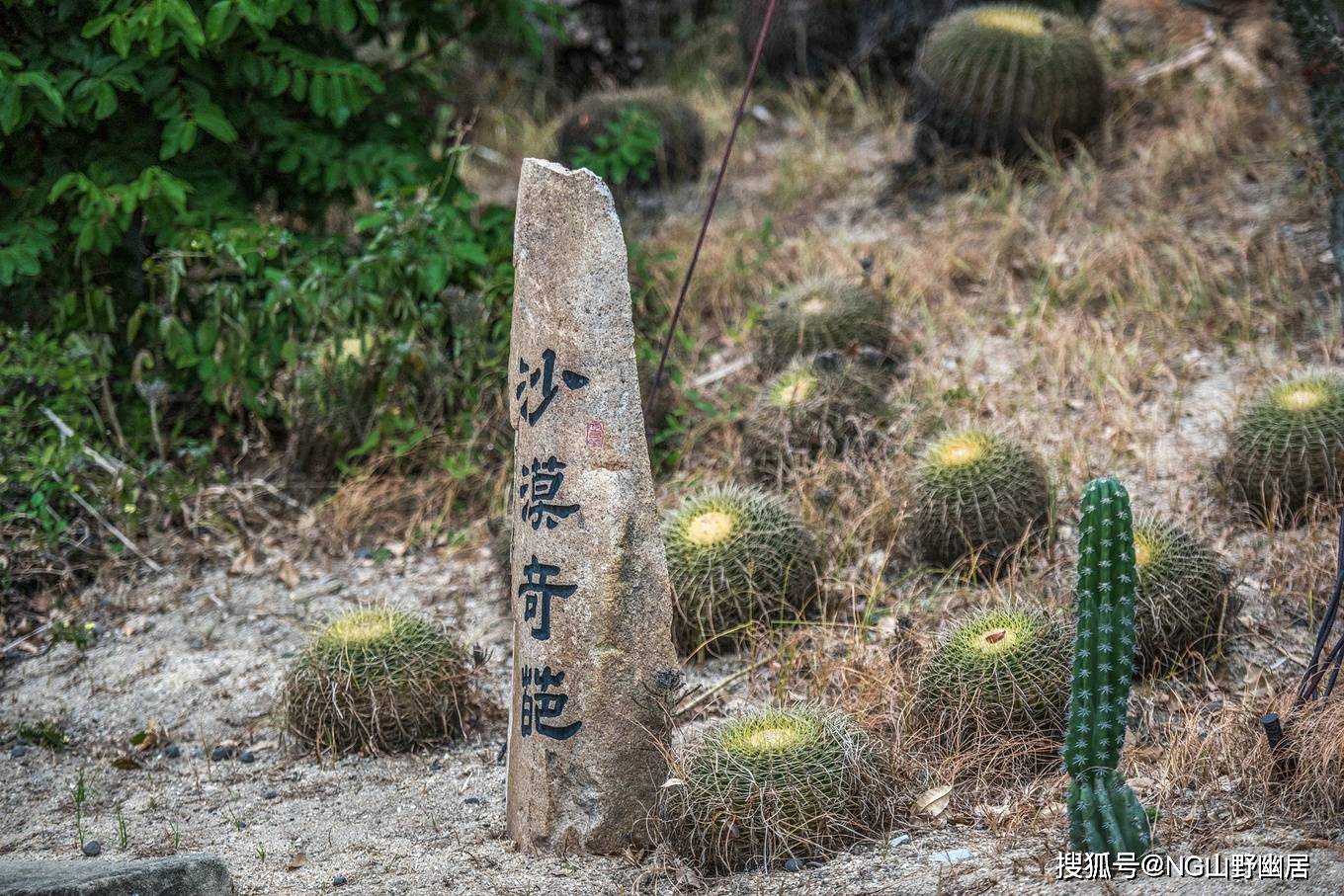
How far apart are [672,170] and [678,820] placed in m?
5.39

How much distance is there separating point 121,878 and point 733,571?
2132mm

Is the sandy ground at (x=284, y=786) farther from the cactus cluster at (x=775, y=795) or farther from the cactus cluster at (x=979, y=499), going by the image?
the cactus cluster at (x=979, y=499)

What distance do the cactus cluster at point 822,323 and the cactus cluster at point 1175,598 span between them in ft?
6.02

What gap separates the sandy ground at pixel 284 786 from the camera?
10.6 ft

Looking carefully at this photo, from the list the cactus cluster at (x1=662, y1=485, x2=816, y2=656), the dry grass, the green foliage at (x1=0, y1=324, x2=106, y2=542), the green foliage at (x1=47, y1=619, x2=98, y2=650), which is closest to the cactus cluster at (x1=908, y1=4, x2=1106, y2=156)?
the dry grass

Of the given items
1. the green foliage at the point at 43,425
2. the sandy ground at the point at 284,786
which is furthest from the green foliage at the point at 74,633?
the green foliage at the point at 43,425

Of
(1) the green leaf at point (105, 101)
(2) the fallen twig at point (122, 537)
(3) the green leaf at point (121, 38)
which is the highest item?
(3) the green leaf at point (121, 38)

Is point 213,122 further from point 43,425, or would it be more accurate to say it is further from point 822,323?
point 822,323

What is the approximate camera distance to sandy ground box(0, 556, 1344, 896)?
3240mm

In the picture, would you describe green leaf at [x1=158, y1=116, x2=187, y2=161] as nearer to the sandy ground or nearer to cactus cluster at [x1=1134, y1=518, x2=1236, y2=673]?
the sandy ground

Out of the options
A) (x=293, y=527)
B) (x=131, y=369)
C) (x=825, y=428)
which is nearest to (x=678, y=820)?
(x=825, y=428)

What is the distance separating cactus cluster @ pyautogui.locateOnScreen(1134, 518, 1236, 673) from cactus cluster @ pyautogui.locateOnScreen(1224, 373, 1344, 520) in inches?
23.1

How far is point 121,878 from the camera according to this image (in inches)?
114

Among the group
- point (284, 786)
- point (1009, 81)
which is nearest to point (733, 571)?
point (284, 786)
